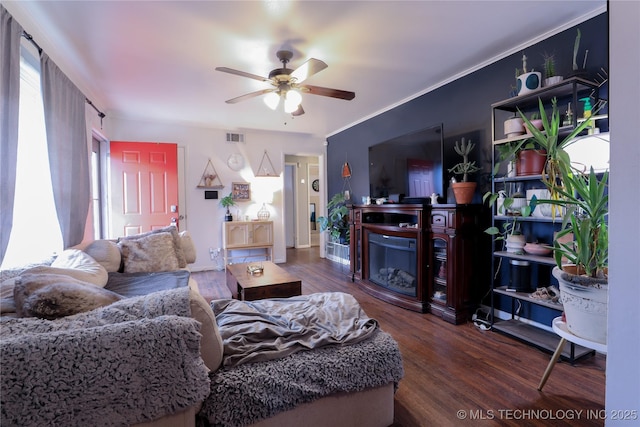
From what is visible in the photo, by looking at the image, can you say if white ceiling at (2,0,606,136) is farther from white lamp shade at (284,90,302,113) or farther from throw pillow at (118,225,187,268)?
throw pillow at (118,225,187,268)

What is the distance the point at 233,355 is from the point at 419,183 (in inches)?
108

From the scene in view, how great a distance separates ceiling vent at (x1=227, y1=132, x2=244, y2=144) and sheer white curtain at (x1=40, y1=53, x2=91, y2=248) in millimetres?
2359

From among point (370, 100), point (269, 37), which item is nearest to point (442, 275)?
point (370, 100)

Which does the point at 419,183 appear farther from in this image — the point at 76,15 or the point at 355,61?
the point at 76,15

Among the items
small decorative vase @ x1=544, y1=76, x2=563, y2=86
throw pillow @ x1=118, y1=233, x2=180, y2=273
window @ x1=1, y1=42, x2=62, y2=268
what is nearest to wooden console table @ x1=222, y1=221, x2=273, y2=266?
throw pillow @ x1=118, y1=233, x2=180, y2=273

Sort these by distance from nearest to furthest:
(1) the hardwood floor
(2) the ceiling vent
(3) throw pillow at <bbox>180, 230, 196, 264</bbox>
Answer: (1) the hardwood floor → (3) throw pillow at <bbox>180, 230, 196, 264</bbox> → (2) the ceiling vent

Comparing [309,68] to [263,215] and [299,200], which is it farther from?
[299,200]

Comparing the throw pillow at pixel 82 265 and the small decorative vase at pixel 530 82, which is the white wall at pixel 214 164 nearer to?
the throw pillow at pixel 82 265

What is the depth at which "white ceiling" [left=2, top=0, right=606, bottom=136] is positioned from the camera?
202 cm

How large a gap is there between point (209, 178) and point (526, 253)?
461cm

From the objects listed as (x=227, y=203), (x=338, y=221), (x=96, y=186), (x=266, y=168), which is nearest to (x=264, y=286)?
(x=227, y=203)

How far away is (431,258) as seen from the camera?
3.05 metres

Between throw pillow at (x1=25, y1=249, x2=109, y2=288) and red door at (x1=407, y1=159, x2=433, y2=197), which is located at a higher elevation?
red door at (x1=407, y1=159, x2=433, y2=197)

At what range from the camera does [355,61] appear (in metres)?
2.79
